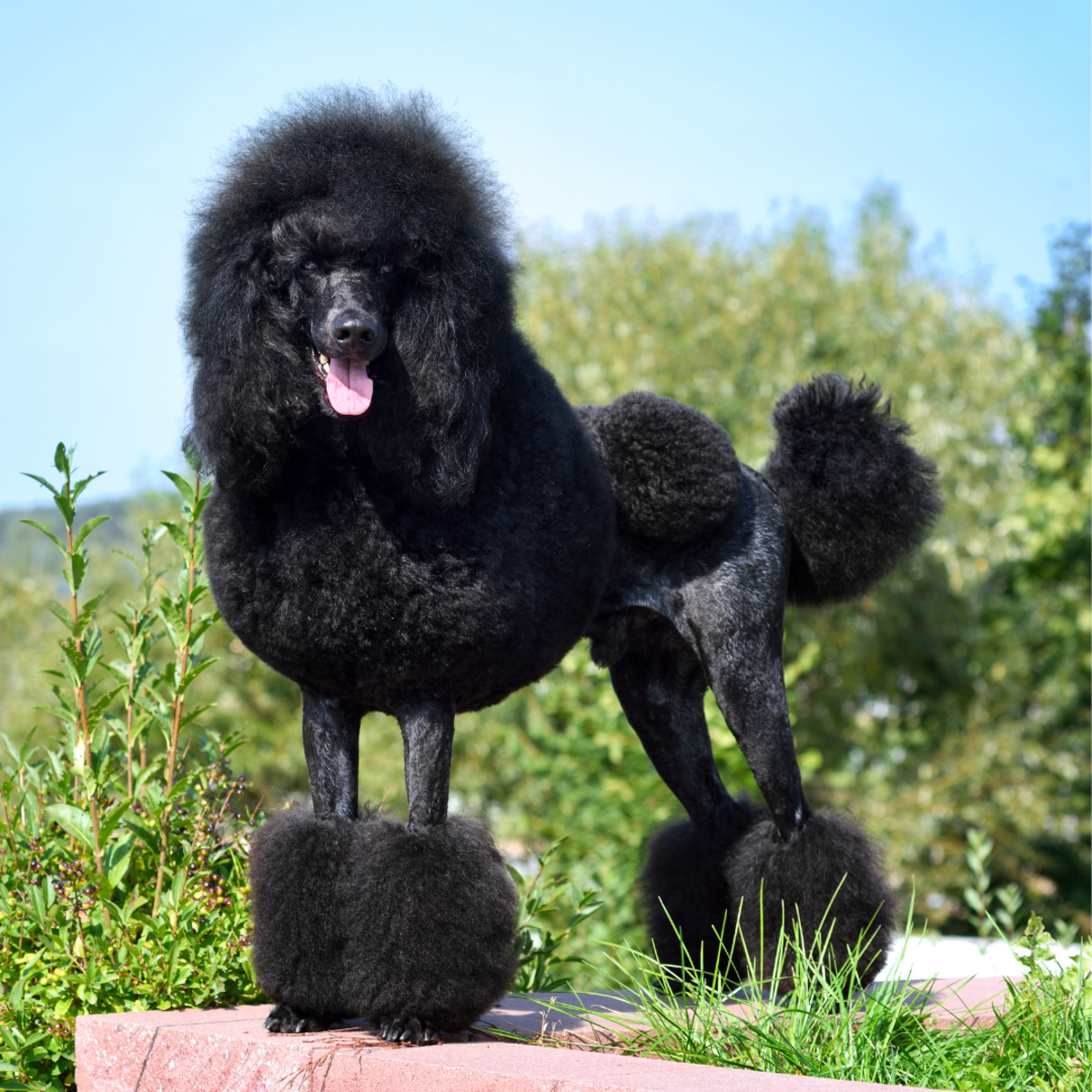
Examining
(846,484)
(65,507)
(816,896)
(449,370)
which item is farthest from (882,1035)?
(65,507)

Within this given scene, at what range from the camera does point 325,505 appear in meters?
2.48

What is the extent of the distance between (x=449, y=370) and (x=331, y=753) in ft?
3.00

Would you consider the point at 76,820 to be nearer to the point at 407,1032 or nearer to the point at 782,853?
the point at 407,1032

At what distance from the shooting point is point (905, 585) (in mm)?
10047

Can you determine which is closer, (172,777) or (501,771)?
(172,777)

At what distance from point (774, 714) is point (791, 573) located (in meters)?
0.50

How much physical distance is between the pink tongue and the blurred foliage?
18.6 feet

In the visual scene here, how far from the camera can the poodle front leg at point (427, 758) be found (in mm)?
2510

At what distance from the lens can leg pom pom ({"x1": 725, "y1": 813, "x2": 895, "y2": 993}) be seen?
3.06m

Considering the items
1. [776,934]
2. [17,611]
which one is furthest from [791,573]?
[17,611]

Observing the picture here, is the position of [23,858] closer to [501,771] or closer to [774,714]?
[774,714]

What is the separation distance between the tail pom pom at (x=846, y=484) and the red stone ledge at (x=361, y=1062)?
1194mm

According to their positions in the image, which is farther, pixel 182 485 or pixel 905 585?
pixel 905 585

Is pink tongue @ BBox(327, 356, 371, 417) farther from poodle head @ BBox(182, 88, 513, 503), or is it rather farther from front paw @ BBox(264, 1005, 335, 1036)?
front paw @ BBox(264, 1005, 335, 1036)
